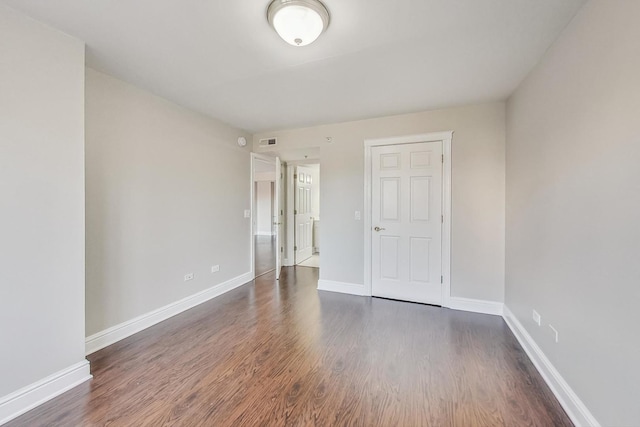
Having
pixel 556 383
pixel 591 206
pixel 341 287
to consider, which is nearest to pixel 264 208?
pixel 341 287

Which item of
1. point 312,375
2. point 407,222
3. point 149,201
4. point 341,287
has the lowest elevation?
point 312,375

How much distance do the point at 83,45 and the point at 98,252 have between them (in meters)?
1.66

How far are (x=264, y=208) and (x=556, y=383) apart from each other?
9494mm

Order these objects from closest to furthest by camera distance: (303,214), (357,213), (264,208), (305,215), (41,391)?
(41,391)
(357,213)
(303,214)
(305,215)
(264,208)

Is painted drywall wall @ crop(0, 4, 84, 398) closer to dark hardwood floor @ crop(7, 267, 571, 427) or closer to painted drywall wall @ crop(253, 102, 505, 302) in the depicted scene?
dark hardwood floor @ crop(7, 267, 571, 427)

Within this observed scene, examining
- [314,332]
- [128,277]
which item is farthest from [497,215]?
[128,277]

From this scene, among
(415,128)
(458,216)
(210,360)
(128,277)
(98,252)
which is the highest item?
(415,128)

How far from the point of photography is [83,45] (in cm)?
187

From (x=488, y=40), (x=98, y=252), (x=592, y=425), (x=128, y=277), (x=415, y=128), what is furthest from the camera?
(x=415, y=128)

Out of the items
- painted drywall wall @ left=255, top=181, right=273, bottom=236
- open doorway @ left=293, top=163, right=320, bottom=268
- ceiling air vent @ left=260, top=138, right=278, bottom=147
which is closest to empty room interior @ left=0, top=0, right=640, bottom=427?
ceiling air vent @ left=260, top=138, right=278, bottom=147

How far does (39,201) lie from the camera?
166 centimetres

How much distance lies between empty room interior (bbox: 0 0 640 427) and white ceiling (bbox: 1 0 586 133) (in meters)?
0.02

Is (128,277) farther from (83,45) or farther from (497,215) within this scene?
(497,215)

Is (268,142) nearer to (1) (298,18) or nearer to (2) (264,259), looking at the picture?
(1) (298,18)
